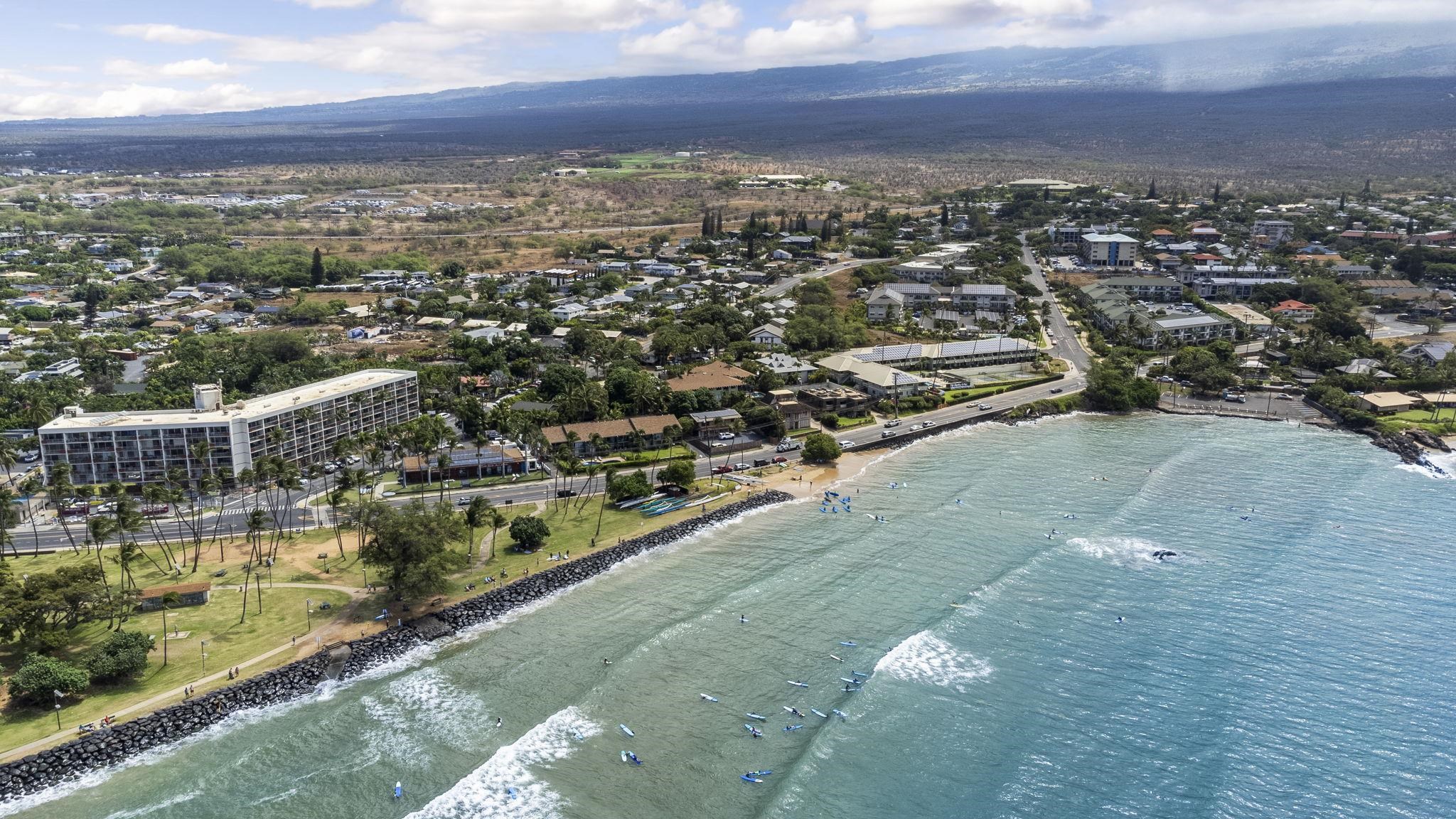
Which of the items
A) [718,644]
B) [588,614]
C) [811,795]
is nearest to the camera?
[811,795]

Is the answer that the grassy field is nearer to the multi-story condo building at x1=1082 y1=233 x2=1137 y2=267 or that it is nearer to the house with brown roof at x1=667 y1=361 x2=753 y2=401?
the house with brown roof at x1=667 y1=361 x2=753 y2=401

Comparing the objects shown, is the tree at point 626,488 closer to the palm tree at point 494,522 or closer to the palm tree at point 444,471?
the palm tree at point 494,522

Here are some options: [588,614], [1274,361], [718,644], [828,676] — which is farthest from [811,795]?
[1274,361]

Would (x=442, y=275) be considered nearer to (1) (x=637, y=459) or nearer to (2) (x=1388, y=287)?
(1) (x=637, y=459)

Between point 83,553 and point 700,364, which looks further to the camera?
point 700,364

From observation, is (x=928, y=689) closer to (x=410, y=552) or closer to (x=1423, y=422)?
(x=410, y=552)
